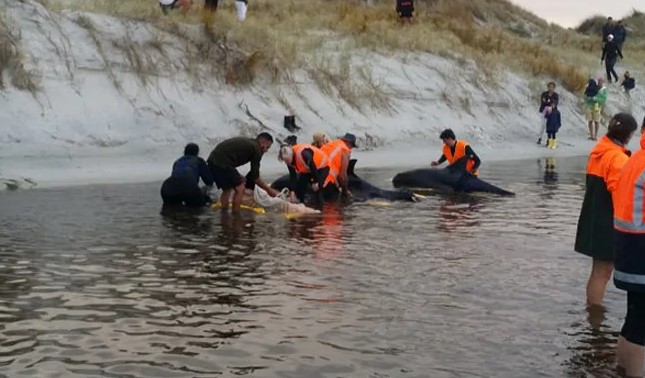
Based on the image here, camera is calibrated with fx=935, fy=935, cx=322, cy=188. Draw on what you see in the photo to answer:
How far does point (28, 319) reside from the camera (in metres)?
7.42

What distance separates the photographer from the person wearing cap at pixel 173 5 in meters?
25.9

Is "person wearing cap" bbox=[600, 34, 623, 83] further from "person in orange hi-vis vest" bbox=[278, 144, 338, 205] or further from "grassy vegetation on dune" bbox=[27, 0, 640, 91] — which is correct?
"person in orange hi-vis vest" bbox=[278, 144, 338, 205]

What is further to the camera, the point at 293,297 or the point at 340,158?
the point at 340,158

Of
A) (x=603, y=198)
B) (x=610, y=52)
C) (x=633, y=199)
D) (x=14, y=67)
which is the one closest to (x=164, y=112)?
(x=14, y=67)

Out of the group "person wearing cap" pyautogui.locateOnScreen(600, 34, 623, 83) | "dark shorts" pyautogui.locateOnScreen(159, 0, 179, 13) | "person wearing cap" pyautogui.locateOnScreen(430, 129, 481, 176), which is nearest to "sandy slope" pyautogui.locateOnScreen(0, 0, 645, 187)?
"dark shorts" pyautogui.locateOnScreen(159, 0, 179, 13)

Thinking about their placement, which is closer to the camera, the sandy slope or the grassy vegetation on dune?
the sandy slope

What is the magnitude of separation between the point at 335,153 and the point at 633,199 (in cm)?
995

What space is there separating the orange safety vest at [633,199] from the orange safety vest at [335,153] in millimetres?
9738

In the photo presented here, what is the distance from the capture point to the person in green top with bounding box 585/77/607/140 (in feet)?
105

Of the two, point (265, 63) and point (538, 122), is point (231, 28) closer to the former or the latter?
point (265, 63)

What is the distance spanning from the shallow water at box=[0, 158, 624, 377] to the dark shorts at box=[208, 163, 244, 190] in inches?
30.6

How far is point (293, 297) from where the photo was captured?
8344mm

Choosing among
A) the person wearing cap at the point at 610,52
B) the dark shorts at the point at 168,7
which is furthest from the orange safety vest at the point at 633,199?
the person wearing cap at the point at 610,52

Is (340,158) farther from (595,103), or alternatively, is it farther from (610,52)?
(610,52)
